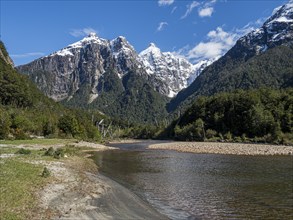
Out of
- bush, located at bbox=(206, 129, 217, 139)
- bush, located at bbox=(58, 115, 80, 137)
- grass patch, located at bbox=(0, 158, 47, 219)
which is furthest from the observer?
bush, located at bbox=(206, 129, 217, 139)

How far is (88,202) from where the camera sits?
24062mm

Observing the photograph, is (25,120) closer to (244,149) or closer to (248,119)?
(244,149)

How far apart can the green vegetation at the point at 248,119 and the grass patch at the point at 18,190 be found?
106502mm

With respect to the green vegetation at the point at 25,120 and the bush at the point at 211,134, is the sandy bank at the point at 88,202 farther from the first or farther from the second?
the bush at the point at 211,134

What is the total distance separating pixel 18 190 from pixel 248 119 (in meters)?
145

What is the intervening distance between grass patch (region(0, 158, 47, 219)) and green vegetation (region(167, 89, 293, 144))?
106502 millimetres

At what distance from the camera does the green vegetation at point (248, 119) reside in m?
138

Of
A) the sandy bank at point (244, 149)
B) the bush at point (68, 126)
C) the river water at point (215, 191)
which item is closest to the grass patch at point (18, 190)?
the river water at point (215, 191)

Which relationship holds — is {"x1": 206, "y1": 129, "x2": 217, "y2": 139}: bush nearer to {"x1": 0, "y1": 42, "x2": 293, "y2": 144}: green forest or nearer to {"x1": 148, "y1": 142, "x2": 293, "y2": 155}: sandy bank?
{"x1": 0, "y1": 42, "x2": 293, "y2": 144}: green forest

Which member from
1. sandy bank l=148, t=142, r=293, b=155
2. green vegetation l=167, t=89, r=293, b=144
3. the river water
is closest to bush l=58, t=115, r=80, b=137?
green vegetation l=167, t=89, r=293, b=144

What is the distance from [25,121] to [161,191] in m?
103

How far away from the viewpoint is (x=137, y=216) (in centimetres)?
2234

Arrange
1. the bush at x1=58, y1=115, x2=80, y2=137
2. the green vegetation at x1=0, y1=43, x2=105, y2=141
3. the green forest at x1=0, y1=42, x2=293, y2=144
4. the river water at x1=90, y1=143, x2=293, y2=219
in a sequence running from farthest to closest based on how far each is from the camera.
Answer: the bush at x1=58, y1=115, x2=80, y2=137
the green forest at x1=0, y1=42, x2=293, y2=144
the green vegetation at x1=0, y1=43, x2=105, y2=141
the river water at x1=90, y1=143, x2=293, y2=219

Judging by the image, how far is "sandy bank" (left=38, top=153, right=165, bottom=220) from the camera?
20922mm
